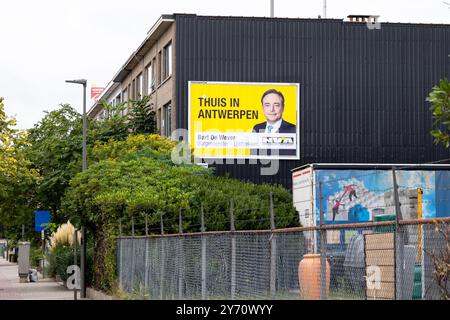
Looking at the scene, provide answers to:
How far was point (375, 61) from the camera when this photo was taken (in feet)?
149

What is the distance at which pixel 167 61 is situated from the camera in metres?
47.6

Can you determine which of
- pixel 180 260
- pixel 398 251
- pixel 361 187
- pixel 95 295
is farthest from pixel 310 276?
pixel 361 187

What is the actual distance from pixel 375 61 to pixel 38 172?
16.6 meters

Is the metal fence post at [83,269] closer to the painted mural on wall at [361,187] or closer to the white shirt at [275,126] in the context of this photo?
the painted mural on wall at [361,187]

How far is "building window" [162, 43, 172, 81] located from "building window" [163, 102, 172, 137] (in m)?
1.49

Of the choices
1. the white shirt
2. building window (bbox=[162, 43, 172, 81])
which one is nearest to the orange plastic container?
the white shirt

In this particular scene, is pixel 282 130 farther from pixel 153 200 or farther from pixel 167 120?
pixel 153 200

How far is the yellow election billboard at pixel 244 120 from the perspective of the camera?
43.4m

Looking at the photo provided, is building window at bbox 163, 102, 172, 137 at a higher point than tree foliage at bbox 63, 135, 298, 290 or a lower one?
higher

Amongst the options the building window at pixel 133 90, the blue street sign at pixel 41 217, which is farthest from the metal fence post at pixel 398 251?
the building window at pixel 133 90

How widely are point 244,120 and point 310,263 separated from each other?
31.4 m

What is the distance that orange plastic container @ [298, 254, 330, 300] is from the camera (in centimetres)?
1213

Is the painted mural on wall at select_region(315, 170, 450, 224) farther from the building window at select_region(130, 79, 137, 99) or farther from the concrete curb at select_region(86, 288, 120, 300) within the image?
the building window at select_region(130, 79, 137, 99)

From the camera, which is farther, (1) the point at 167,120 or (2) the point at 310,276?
(1) the point at 167,120
